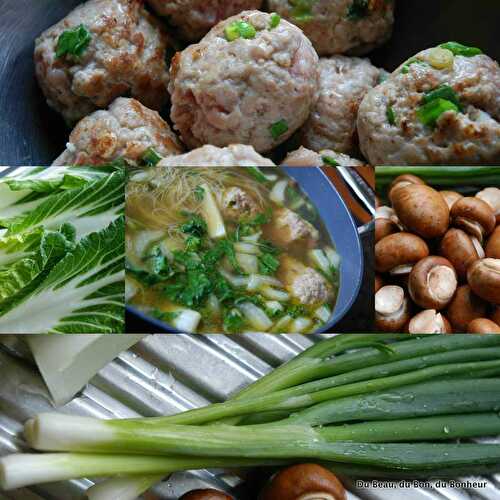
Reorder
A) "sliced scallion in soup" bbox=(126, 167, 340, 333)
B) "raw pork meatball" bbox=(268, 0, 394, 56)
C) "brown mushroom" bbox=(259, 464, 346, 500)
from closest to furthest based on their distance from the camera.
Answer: "brown mushroom" bbox=(259, 464, 346, 500) < "sliced scallion in soup" bbox=(126, 167, 340, 333) < "raw pork meatball" bbox=(268, 0, 394, 56)

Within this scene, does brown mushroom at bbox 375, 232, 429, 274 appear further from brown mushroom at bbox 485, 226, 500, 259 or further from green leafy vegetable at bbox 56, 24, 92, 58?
green leafy vegetable at bbox 56, 24, 92, 58

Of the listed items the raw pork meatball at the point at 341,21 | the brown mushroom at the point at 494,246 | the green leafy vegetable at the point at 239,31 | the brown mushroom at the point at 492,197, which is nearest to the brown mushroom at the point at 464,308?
the brown mushroom at the point at 494,246

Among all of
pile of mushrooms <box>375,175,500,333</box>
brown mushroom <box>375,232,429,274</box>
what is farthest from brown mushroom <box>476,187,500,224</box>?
brown mushroom <box>375,232,429,274</box>

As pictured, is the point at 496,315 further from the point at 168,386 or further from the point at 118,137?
the point at 118,137

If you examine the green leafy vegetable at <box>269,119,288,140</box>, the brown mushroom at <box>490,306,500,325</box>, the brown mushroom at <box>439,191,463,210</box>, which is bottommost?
the brown mushroom at <box>490,306,500,325</box>

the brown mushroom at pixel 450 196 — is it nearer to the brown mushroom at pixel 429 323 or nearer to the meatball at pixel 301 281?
the brown mushroom at pixel 429 323

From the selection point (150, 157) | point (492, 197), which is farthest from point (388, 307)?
point (150, 157)

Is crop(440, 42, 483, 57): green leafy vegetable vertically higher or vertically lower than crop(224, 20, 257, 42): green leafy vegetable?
lower

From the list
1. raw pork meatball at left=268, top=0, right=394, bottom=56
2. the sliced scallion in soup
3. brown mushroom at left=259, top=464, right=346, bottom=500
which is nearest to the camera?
brown mushroom at left=259, top=464, right=346, bottom=500
